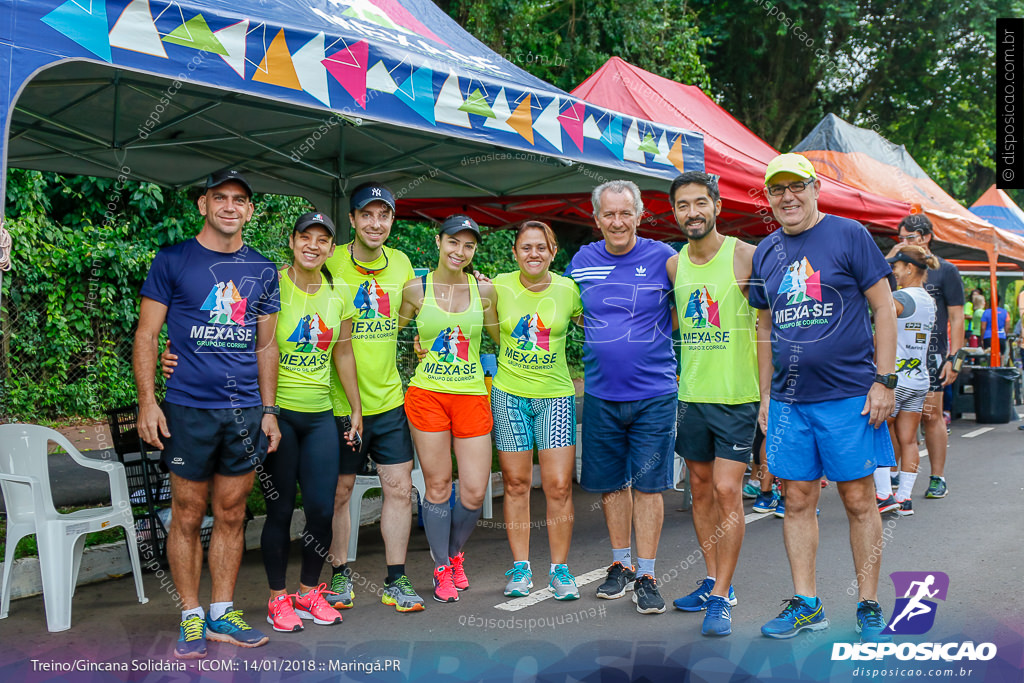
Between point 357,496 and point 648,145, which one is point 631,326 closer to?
point 648,145

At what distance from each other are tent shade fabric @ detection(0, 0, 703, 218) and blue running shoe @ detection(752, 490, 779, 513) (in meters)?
2.71

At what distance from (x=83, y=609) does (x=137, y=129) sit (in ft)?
9.67

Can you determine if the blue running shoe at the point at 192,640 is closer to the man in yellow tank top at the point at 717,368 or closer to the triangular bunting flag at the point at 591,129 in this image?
the man in yellow tank top at the point at 717,368

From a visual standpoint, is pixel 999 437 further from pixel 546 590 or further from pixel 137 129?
pixel 137 129

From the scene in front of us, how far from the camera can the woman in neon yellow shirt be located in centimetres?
439

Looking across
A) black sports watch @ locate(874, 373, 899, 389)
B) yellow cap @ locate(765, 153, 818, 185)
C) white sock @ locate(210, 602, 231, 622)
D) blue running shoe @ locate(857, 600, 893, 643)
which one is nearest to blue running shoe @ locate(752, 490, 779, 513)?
blue running shoe @ locate(857, 600, 893, 643)

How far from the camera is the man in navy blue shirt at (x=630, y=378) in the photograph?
4254mm

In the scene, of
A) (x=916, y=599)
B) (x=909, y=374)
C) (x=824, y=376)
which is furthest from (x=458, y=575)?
(x=909, y=374)

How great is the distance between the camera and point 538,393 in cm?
439

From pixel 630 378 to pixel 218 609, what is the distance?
2.29 metres

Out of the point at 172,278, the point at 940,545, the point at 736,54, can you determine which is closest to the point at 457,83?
the point at 172,278

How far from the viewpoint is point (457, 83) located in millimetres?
4480

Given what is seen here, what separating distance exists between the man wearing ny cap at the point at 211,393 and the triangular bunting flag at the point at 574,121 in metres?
2.08

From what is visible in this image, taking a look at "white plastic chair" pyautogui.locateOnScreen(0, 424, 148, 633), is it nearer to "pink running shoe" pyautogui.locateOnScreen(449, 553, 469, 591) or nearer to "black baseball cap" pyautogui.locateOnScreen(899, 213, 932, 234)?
"pink running shoe" pyautogui.locateOnScreen(449, 553, 469, 591)
